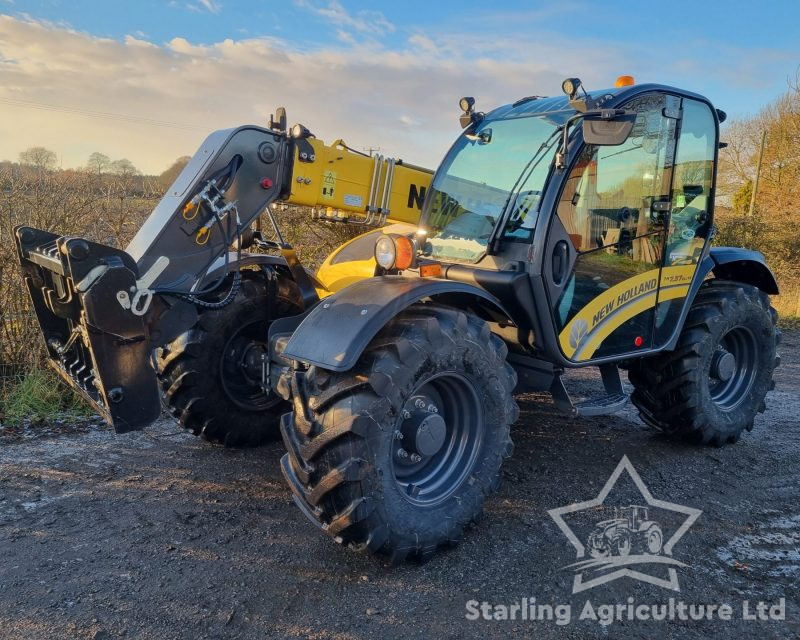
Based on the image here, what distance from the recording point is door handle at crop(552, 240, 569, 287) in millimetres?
3686

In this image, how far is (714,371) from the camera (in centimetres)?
474

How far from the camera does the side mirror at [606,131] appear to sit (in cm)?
324

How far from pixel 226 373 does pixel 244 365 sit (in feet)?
0.45

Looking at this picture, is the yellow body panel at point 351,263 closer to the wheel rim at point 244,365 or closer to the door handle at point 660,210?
the wheel rim at point 244,365

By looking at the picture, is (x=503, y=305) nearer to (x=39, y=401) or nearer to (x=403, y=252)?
(x=403, y=252)

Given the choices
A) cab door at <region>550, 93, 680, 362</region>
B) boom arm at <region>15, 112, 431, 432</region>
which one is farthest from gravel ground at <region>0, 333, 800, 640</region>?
cab door at <region>550, 93, 680, 362</region>

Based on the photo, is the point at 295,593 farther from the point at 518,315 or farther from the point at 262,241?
the point at 262,241

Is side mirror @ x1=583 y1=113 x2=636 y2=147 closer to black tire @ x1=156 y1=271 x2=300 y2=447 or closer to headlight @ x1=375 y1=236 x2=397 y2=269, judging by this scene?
headlight @ x1=375 y1=236 x2=397 y2=269

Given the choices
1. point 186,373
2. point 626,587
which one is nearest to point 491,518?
point 626,587

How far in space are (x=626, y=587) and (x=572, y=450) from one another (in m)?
1.74

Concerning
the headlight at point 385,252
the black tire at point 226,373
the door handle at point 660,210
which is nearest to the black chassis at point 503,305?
the headlight at point 385,252

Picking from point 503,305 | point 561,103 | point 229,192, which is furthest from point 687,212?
point 229,192

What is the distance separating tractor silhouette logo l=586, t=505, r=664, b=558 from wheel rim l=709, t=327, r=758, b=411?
169cm

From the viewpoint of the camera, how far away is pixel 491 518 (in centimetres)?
358
